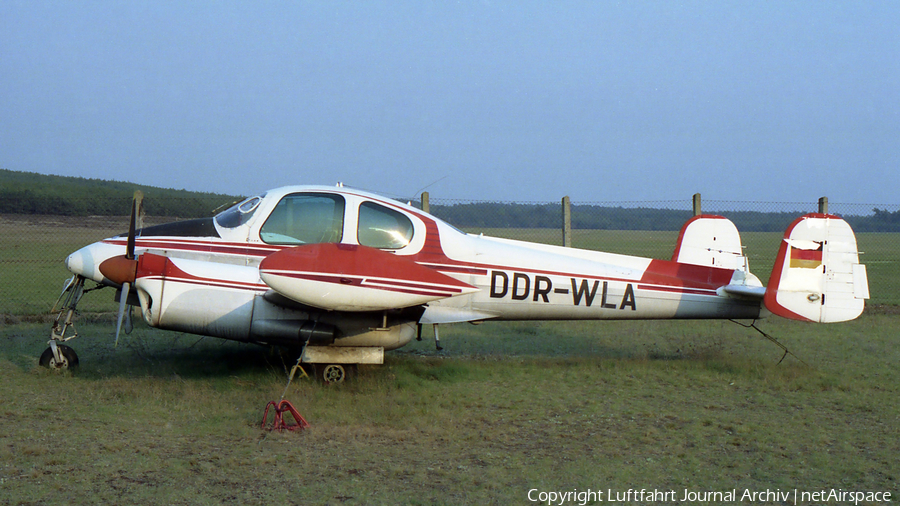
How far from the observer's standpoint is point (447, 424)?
5.63 metres

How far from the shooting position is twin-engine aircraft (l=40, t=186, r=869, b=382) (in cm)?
605

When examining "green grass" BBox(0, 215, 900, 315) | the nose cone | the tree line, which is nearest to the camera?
the nose cone

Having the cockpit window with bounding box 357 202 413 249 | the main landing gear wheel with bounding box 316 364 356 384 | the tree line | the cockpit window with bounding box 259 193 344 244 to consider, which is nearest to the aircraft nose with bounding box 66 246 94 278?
the cockpit window with bounding box 259 193 344 244

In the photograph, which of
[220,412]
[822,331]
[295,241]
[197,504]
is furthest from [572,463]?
[822,331]

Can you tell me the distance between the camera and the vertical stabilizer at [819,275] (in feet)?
22.2

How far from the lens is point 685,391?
6887 millimetres

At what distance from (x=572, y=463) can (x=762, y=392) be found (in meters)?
3.19

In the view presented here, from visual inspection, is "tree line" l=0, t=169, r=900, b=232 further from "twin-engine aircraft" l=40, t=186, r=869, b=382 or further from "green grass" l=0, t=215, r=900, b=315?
"twin-engine aircraft" l=40, t=186, r=869, b=382

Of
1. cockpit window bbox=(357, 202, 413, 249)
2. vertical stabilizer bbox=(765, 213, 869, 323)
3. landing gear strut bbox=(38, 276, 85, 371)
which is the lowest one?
landing gear strut bbox=(38, 276, 85, 371)

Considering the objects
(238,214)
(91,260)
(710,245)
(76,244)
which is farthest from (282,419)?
(76,244)

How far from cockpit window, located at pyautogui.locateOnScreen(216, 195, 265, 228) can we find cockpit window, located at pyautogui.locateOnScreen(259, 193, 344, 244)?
0.75 feet

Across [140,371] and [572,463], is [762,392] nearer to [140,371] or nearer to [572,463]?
[572,463]

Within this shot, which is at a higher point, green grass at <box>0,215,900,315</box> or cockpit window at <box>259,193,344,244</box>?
cockpit window at <box>259,193,344,244</box>

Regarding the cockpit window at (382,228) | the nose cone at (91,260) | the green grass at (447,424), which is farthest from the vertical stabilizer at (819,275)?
the nose cone at (91,260)
